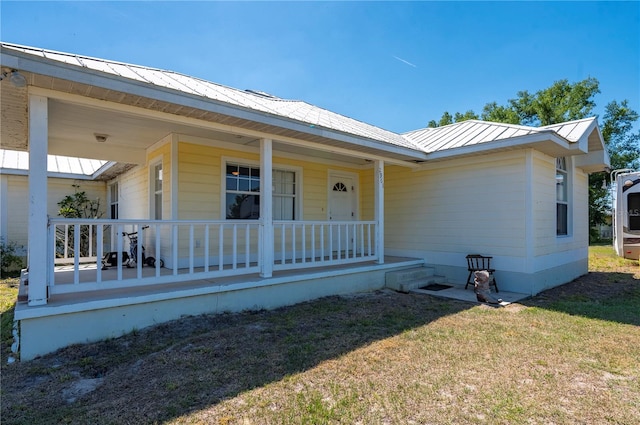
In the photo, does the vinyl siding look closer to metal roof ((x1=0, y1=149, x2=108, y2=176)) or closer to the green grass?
the green grass

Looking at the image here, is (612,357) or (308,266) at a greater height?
(308,266)

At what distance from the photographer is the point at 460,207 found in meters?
7.39

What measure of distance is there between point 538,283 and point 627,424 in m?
4.80

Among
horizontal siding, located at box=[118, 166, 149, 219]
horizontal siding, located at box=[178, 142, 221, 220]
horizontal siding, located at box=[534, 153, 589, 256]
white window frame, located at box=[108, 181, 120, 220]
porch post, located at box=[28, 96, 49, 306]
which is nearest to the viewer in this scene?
porch post, located at box=[28, 96, 49, 306]

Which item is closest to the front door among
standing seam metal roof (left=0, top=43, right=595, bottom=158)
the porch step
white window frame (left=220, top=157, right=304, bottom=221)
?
white window frame (left=220, top=157, right=304, bottom=221)

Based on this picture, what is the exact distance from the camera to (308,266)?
5965 millimetres

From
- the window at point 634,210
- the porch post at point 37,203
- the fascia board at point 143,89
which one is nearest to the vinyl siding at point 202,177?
the fascia board at point 143,89

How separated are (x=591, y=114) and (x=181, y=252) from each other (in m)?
31.7

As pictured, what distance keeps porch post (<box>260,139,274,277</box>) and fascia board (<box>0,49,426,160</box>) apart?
0.58 m

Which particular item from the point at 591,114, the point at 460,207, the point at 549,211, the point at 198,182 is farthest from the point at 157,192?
the point at 591,114

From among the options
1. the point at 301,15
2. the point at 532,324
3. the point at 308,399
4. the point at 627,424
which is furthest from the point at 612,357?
the point at 301,15

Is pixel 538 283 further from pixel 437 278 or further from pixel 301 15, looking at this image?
pixel 301 15

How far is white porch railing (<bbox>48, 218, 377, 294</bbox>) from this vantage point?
4038mm

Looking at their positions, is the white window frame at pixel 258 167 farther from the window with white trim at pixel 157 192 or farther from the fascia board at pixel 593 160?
the fascia board at pixel 593 160
